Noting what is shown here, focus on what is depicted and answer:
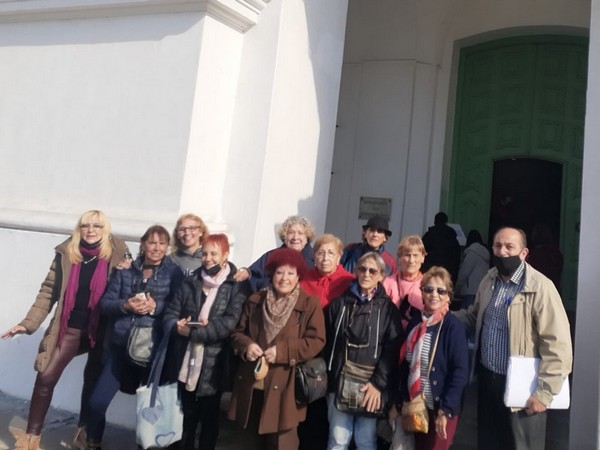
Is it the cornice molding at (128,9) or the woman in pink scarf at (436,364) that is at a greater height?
the cornice molding at (128,9)

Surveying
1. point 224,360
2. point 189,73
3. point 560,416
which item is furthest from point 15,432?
point 560,416

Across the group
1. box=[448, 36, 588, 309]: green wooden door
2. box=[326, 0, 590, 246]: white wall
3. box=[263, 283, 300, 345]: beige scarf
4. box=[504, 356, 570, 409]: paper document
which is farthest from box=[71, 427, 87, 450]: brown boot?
box=[448, 36, 588, 309]: green wooden door

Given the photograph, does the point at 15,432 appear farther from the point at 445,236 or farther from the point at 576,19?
the point at 576,19

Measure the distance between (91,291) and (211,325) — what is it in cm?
103

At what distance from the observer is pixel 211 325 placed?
331 centimetres

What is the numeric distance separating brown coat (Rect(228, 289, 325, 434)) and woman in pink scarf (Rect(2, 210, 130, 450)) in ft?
3.82

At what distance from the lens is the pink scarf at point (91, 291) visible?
378 cm

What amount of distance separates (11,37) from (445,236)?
17.0 feet

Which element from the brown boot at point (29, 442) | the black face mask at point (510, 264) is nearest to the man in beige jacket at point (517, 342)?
the black face mask at point (510, 264)

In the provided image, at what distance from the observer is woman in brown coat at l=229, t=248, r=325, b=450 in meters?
3.21

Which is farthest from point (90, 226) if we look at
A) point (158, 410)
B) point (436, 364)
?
point (436, 364)

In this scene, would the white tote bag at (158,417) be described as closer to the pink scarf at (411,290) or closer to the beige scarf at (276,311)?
the beige scarf at (276,311)

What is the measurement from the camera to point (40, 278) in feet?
16.7

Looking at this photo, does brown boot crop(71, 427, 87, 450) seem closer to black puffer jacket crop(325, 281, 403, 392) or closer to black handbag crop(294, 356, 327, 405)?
black handbag crop(294, 356, 327, 405)
